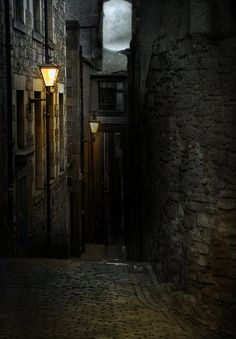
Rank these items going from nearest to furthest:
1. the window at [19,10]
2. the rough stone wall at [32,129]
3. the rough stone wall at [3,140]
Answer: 1. the rough stone wall at [3,140]
2. the rough stone wall at [32,129]
3. the window at [19,10]

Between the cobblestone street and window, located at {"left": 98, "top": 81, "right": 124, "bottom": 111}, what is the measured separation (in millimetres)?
18468

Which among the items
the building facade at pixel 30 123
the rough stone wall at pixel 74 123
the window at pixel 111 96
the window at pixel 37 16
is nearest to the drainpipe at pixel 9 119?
the building facade at pixel 30 123

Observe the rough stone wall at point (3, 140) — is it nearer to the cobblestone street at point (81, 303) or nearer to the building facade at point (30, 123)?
the building facade at point (30, 123)

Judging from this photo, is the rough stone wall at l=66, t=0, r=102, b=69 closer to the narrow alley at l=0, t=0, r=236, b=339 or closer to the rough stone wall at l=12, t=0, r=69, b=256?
the rough stone wall at l=12, t=0, r=69, b=256

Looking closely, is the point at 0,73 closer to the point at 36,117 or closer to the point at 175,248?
the point at 36,117

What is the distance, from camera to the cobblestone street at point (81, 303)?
226 inches

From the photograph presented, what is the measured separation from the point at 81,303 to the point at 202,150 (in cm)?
237

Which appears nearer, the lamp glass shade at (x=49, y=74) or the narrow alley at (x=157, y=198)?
the narrow alley at (x=157, y=198)

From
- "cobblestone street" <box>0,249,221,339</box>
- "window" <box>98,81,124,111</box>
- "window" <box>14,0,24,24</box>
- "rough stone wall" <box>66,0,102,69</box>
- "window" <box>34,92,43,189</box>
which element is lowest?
"cobblestone street" <box>0,249,221,339</box>

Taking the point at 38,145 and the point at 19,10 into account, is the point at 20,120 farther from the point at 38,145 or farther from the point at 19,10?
the point at 19,10

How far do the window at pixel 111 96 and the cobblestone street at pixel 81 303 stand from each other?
60.6ft

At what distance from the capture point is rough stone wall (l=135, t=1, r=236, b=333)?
631 cm

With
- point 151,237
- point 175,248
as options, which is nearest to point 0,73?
point 151,237

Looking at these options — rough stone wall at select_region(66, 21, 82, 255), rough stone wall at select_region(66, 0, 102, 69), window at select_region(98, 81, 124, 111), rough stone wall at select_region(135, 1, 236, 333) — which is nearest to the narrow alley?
rough stone wall at select_region(135, 1, 236, 333)
